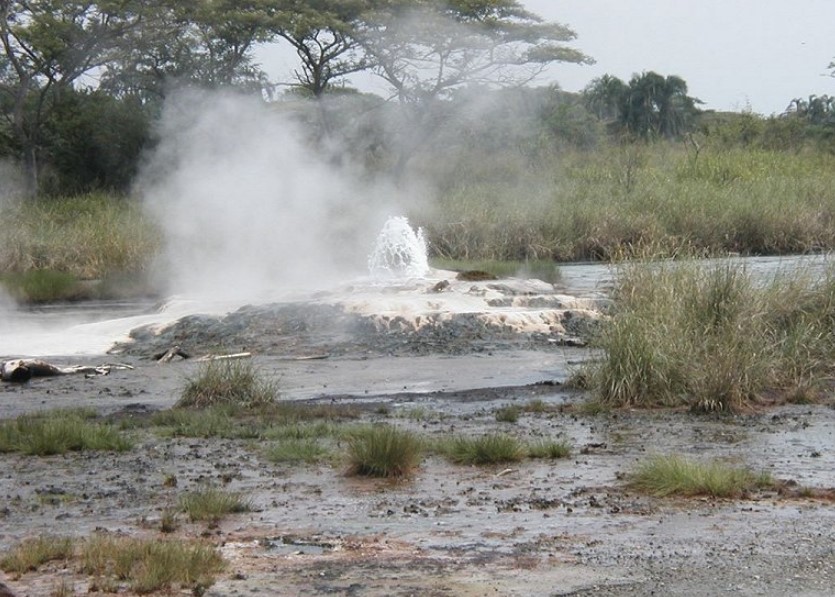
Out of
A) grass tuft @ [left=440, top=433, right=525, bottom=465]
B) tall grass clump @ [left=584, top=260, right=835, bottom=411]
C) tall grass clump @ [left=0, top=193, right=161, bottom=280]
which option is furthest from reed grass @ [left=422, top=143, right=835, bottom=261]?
grass tuft @ [left=440, top=433, right=525, bottom=465]

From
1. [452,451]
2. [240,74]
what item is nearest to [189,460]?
[452,451]

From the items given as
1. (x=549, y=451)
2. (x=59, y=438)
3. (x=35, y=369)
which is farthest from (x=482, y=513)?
(x=35, y=369)

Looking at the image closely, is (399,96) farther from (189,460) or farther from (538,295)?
(189,460)

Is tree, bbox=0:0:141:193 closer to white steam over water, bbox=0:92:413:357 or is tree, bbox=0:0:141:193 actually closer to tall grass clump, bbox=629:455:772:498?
white steam over water, bbox=0:92:413:357

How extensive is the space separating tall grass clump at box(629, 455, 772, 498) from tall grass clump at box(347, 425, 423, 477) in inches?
56.4

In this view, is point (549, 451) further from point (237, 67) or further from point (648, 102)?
point (648, 102)

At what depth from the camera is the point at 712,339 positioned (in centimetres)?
1129

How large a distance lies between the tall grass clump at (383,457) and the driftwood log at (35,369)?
21.7 feet

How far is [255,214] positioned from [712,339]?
557 inches

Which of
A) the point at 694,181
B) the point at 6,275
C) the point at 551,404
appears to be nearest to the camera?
the point at 551,404

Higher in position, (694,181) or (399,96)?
(399,96)

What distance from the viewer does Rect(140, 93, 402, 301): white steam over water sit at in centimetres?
2264

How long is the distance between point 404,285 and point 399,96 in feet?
67.5

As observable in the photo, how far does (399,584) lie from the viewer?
5.77 m
